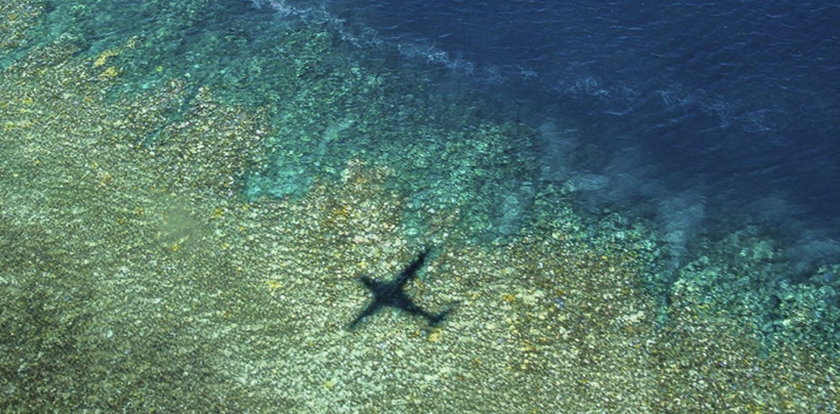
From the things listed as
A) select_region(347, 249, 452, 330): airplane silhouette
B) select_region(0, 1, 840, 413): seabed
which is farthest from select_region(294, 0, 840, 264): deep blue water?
select_region(347, 249, 452, 330): airplane silhouette

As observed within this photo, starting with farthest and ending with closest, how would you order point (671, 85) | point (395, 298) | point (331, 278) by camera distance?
point (671, 85)
point (331, 278)
point (395, 298)

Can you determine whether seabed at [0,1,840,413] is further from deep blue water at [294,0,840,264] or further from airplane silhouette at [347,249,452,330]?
deep blue water at [294,0,840,264]

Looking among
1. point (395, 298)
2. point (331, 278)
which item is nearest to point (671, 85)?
point (395, 298)

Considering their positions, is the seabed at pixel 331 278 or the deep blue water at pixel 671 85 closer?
the seabed at pixel 331 278

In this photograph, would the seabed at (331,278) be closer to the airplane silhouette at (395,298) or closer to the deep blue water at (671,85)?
the airplane silhouette at (395,298)

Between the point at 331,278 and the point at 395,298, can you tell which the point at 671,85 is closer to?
the point at 395,298

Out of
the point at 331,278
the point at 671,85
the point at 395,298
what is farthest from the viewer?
the point at 671,85

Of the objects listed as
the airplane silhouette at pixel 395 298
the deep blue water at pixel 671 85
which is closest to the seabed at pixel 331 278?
the airplane silhouette at pixel 395 298
